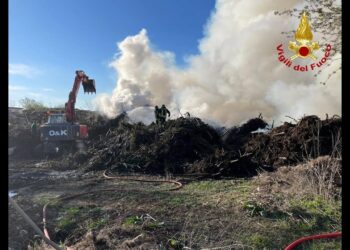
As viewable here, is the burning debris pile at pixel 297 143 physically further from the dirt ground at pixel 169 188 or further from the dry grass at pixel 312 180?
the dry grass at pixel 312 180

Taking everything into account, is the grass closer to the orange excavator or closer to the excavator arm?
the orange excavator

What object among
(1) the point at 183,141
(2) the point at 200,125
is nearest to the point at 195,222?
(1) the point at 183,141

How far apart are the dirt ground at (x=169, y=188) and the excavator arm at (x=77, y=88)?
2.12 m

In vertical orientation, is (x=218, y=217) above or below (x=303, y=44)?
below

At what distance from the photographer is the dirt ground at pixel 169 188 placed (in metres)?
5.25

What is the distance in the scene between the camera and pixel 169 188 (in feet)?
28.3

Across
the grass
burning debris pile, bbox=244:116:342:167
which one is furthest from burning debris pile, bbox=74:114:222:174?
the grass

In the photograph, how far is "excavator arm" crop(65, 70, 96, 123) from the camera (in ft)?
57.5

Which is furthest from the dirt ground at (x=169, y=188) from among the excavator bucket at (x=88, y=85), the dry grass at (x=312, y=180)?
the excavator bucket at (x=88, y=85)

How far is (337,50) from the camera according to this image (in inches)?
323

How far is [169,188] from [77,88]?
10705mm

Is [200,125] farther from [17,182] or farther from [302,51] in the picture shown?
[302,51]

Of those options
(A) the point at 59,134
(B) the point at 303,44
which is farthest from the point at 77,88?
(B) the point at 303,44

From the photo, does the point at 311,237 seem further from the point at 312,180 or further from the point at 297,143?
the point at 297,143
